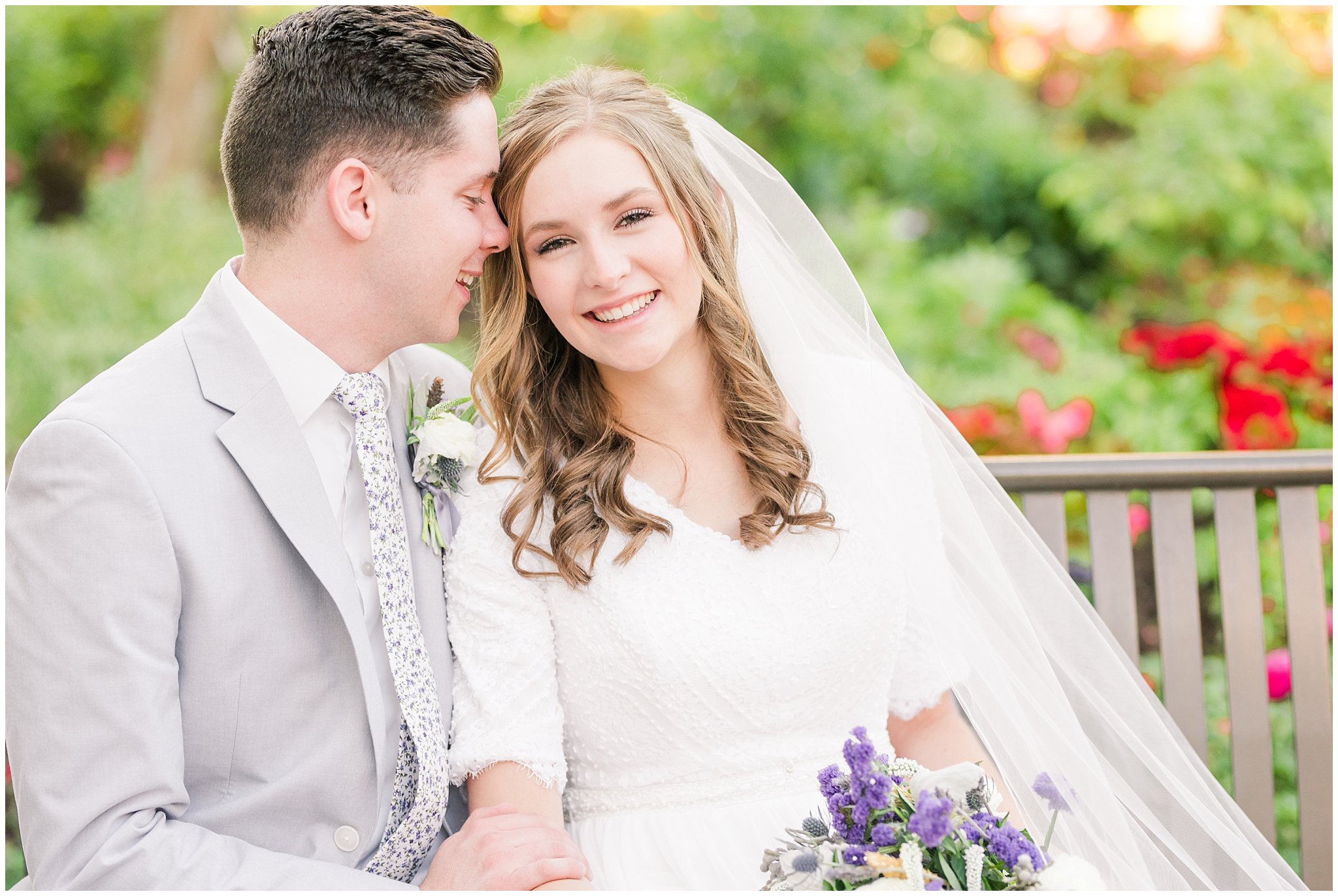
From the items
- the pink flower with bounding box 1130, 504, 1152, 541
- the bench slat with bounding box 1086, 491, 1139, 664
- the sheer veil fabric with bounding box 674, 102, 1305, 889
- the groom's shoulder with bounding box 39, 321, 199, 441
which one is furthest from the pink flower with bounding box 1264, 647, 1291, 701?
the groom's shoulder with bounding box 39, 321, 199, 441

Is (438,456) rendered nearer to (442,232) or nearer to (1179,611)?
(442,232)

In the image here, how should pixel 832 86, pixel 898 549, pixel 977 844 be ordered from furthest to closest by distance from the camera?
pixel 832 86 < pixel 898 549 < pixel 977 844

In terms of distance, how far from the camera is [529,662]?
214 centimetres

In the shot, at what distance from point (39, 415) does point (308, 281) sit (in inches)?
93.7

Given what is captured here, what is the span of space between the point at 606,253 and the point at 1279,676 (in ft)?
8.33

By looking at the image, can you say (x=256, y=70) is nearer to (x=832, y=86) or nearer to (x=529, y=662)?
(x=529, y=662)

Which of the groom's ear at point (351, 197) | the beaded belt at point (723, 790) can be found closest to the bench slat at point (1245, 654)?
the beaded belt at point (723, 790)

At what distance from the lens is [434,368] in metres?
2.55

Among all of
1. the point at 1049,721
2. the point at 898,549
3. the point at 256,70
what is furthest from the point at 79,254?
the point at 1049,721

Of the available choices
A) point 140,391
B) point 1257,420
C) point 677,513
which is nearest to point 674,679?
point 677,513

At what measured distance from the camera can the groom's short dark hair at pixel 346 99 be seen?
212 cm

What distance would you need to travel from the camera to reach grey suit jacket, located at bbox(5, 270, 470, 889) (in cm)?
177

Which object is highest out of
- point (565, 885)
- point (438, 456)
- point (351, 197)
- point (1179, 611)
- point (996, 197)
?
point (996, 197)

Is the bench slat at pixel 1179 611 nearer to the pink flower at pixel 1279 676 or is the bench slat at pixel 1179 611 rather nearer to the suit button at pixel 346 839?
the pink flower at pixel 1279 676
